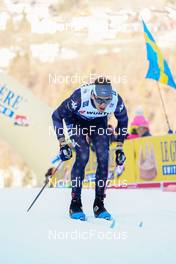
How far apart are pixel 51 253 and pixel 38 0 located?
6247 centimetres

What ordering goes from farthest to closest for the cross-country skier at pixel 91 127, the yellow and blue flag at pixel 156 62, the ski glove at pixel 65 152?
1. the yellow and blue flag at pixel 156 62
2. the ski glove at pixel 65 152
3. the cross-country skier at pixel 91 127

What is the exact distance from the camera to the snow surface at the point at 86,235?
2996 mm

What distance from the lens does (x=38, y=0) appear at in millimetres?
63656

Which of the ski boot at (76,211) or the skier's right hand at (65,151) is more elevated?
the skier's right hand at (65,151)

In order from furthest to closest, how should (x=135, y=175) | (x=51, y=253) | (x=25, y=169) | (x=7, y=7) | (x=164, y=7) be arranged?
(x=7, y=7), (x=164, y=7), (x=25, y=169), (x=135, y=175), (x=51, y=253)

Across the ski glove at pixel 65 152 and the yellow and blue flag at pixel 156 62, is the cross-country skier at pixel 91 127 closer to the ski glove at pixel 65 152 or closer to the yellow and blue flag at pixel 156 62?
the ski glove at pixel 65 152

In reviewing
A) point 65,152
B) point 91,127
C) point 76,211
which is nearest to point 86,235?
point 76,211

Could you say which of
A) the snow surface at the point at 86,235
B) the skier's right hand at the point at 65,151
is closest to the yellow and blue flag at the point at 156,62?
the snow surface at the point at 86,235

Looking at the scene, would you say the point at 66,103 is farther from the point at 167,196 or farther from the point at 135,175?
the point at 135,175

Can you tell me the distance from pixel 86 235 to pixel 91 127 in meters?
1.26

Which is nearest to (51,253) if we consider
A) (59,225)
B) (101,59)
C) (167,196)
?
(59,225)

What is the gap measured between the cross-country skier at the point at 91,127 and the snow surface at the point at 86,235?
207mm

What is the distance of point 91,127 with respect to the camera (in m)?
4.76

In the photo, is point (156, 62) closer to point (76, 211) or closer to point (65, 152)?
point (65, 152)
